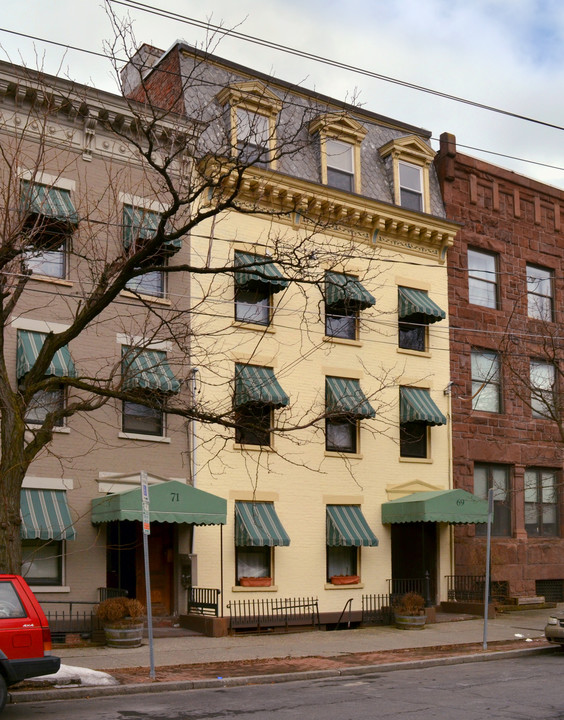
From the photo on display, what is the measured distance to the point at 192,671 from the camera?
1538cm

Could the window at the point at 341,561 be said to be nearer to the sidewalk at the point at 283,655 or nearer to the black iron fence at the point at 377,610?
the black iron fence at the point at 377,610

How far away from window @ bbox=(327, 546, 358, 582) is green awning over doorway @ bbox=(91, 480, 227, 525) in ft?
16.2

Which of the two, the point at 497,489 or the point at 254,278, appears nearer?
the point at 254,278

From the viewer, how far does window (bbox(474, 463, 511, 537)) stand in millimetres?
27344

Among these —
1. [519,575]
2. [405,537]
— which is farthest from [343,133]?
[519,575]

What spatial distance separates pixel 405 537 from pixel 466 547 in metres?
1.77

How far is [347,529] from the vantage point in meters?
23.3

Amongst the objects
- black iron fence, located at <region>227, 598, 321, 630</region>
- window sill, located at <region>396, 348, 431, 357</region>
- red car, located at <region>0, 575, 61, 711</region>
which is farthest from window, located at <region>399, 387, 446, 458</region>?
red car, located at <region>0, 575, 61, 711</region>

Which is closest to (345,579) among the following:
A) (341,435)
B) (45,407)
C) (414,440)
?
(341,435)

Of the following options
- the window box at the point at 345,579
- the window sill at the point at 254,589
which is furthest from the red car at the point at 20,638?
the window box at the point at 345,579

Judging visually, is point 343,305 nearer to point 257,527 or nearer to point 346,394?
point 346,394

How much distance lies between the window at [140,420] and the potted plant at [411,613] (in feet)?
23.4

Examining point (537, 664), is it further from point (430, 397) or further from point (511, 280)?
point (511, 280)

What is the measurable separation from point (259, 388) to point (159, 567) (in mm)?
4774
